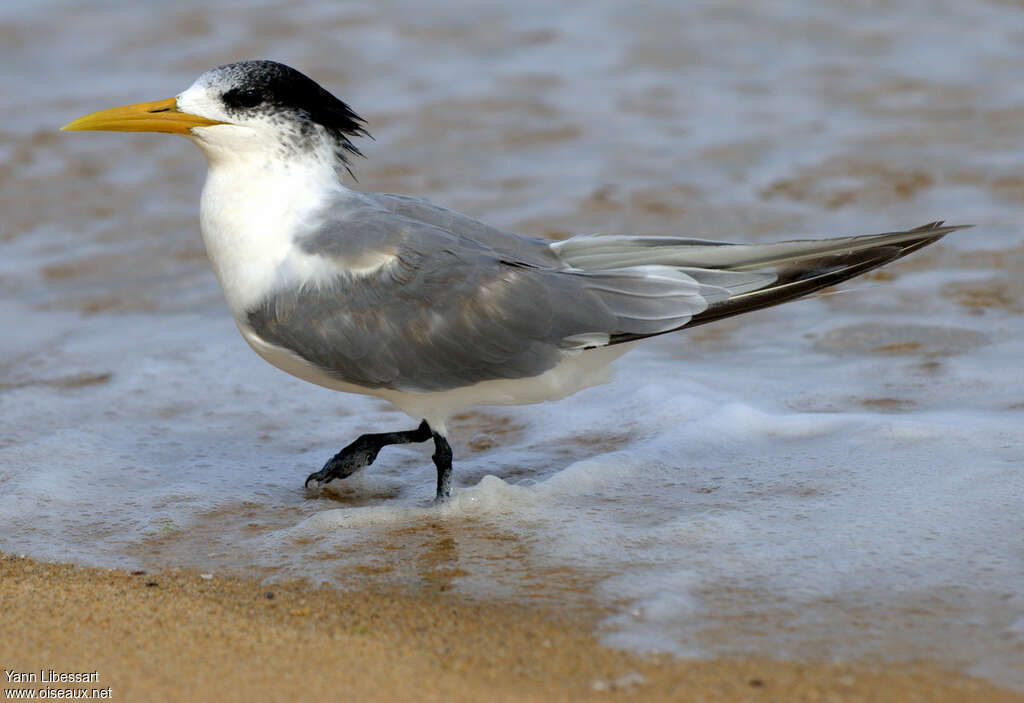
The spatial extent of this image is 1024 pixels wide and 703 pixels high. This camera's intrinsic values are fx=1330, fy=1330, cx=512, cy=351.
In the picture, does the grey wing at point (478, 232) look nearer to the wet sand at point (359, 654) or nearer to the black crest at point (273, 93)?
the black crest at point (273, 93)

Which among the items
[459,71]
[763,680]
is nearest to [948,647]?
[763,680]

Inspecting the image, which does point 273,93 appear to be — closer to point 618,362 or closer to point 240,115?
point 240,115

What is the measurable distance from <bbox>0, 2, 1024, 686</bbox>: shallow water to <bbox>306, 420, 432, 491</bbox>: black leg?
4.0 inches

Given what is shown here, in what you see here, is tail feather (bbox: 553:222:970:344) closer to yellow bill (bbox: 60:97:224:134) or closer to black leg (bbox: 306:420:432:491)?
black leg (bbox: 306:420:432:491)

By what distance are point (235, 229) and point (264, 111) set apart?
41 cm

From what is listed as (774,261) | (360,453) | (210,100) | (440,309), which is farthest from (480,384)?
(210,100)

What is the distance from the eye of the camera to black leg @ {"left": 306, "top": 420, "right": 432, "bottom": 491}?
4781 mm

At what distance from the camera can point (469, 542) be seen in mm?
4227

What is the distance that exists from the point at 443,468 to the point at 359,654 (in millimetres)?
1352

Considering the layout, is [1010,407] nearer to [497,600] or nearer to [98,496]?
[497,600]

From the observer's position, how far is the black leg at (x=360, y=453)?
4.78 meters

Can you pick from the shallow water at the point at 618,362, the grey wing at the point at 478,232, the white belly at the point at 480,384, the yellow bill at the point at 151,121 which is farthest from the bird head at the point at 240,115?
the shallow water at the point at 618,362

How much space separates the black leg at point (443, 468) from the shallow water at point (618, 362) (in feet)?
0.23

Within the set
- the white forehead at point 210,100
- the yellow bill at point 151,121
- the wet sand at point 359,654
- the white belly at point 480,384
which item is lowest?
the wet sand at point 359,654
